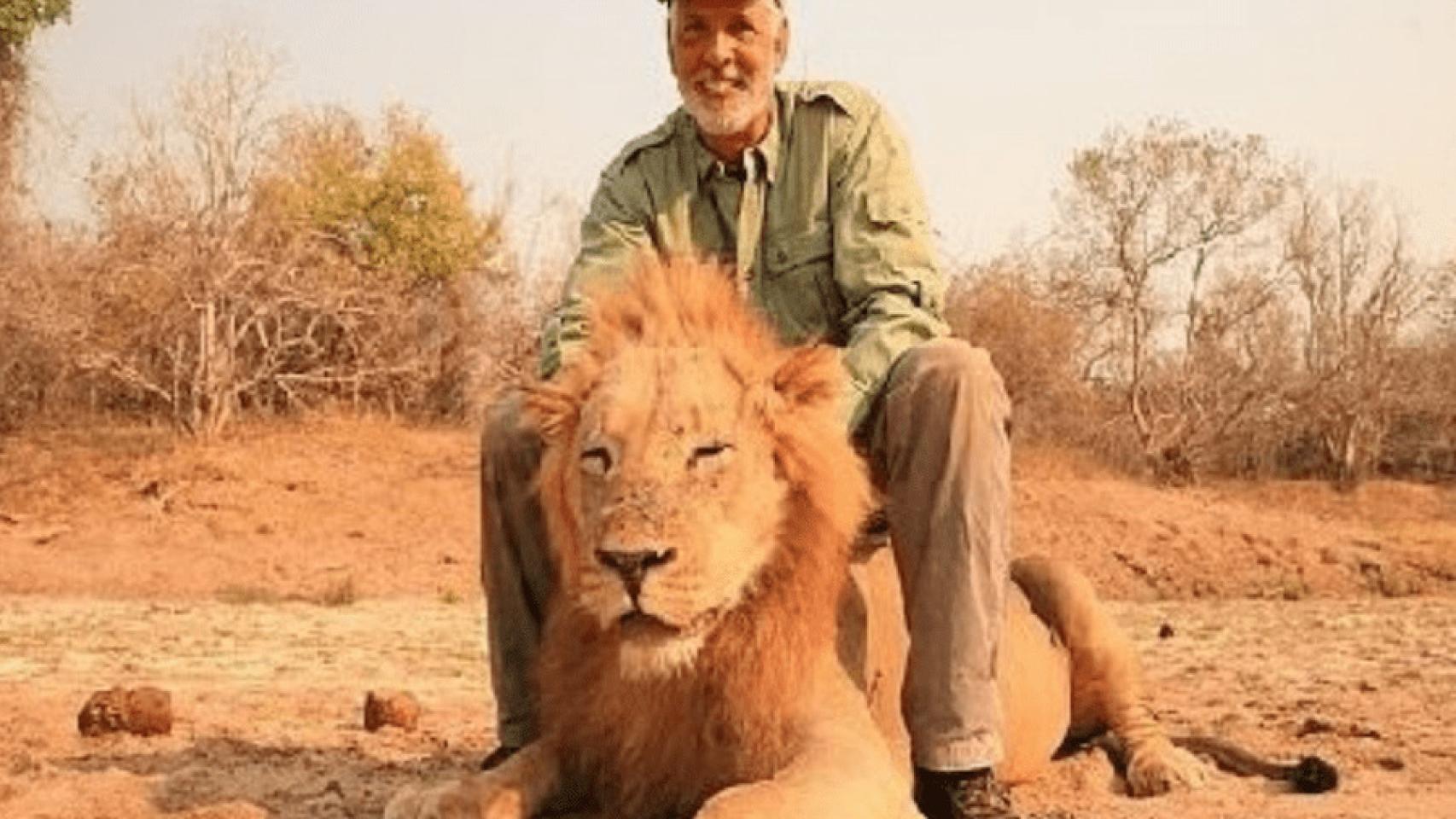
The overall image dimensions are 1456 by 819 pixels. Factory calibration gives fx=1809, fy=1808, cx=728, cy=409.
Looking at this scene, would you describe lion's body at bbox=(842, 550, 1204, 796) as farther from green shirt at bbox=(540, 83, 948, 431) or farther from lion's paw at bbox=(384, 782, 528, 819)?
lion's paw at bbox=(384, 782, 528, 819)

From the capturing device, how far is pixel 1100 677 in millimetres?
4922

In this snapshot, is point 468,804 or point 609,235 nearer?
point 468,804

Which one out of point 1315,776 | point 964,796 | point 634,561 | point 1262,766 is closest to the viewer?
point 634,561

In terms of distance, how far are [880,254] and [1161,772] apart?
5.30 feet

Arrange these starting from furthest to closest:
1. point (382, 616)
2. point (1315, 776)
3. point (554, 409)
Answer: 1. point (382, 616)
2. point (1315, 776)
3. point (554, 409)

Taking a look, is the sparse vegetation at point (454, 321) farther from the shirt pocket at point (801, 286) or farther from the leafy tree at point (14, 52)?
the shirt pocket at point (801, 286)

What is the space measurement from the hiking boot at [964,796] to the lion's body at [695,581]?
9 cm

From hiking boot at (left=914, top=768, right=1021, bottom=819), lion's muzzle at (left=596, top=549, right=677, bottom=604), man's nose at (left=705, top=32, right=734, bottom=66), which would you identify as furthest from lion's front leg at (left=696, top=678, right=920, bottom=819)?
man's nose at (left=705, top=32, right=734, bottom=66)

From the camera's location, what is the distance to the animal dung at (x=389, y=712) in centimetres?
605

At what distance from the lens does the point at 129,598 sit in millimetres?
17094

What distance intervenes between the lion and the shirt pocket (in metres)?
0.71

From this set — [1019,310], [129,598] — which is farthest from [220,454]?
[1019,310]

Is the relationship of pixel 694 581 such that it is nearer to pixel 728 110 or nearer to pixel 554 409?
pixel 554 409

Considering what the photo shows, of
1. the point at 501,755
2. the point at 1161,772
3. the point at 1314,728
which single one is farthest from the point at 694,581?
the point at 1314,728
